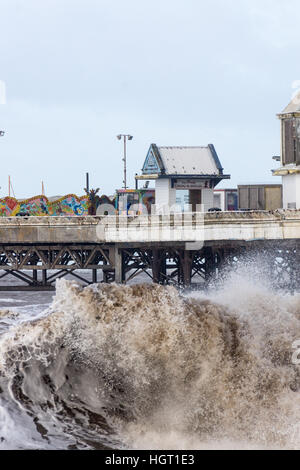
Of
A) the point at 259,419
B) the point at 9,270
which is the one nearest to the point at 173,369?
the point at 259,419

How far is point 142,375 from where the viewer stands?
18.0 metres

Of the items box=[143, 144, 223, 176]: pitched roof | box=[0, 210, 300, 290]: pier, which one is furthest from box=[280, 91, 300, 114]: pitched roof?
box=[0, 210, 300, 290]: pier

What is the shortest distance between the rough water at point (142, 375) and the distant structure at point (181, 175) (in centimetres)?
3576

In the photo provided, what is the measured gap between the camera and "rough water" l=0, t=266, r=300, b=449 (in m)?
17.1

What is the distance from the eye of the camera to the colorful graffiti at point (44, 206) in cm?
5666

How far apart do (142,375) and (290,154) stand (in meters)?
35.5

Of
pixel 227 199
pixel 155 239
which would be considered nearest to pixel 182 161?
pixel 155 239

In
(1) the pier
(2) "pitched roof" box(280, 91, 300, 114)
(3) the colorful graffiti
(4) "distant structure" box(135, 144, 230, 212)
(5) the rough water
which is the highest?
(2) "pitched roof" box(280, 91, 300, 114)

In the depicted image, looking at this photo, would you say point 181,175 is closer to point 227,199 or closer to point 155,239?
→ point 155,239

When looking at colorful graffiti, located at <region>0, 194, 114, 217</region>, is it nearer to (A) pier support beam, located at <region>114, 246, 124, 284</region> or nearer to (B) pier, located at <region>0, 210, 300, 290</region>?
(B) pier, located at <region>0, 210, 300, 290</region>

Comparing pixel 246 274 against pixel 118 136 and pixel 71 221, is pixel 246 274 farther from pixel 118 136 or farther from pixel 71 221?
pixel 118 136

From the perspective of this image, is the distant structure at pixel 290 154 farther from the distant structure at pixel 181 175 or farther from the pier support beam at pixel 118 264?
the pier support beam at pixel 118 264

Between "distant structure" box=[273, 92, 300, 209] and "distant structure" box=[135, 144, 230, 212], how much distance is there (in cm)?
587
